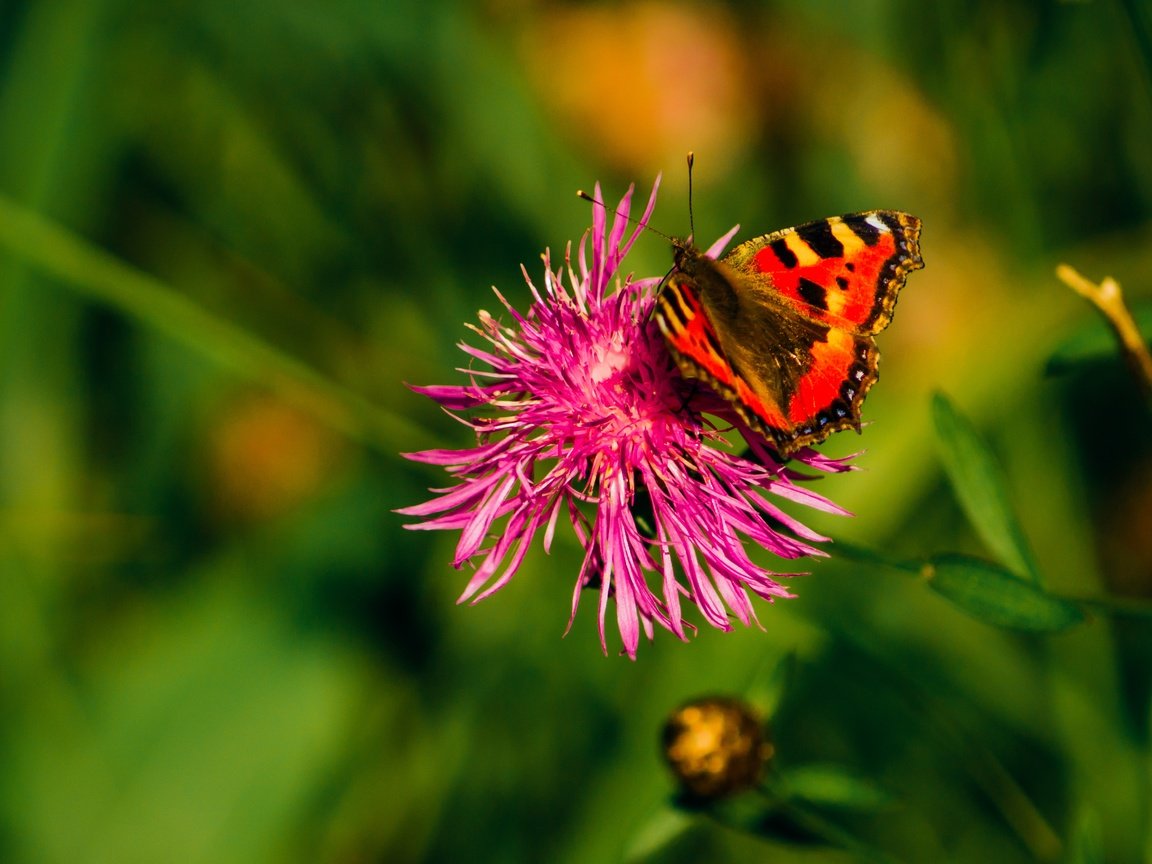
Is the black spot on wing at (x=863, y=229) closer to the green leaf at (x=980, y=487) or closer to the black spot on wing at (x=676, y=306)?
the green leaf at (x=980, y=487)

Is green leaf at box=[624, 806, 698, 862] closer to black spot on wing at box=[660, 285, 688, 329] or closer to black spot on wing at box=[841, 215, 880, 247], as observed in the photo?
black spot on wing at box=[660, 285, 688, 329]

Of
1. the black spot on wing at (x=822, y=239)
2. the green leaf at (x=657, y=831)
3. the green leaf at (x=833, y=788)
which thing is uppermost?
the black spot on wing at (x=822, y=239)

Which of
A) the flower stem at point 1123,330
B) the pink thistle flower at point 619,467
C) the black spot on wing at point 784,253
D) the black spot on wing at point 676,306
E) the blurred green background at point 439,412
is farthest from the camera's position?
the blurred green background at point 439,412

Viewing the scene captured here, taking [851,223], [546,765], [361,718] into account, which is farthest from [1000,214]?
[361,718]

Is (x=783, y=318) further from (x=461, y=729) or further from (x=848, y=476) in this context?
(x=461, y=729)

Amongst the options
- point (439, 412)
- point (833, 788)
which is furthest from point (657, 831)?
point (439, 412)

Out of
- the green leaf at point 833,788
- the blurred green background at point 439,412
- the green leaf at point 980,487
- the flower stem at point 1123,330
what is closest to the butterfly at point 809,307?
the green leaf at point 980,487
